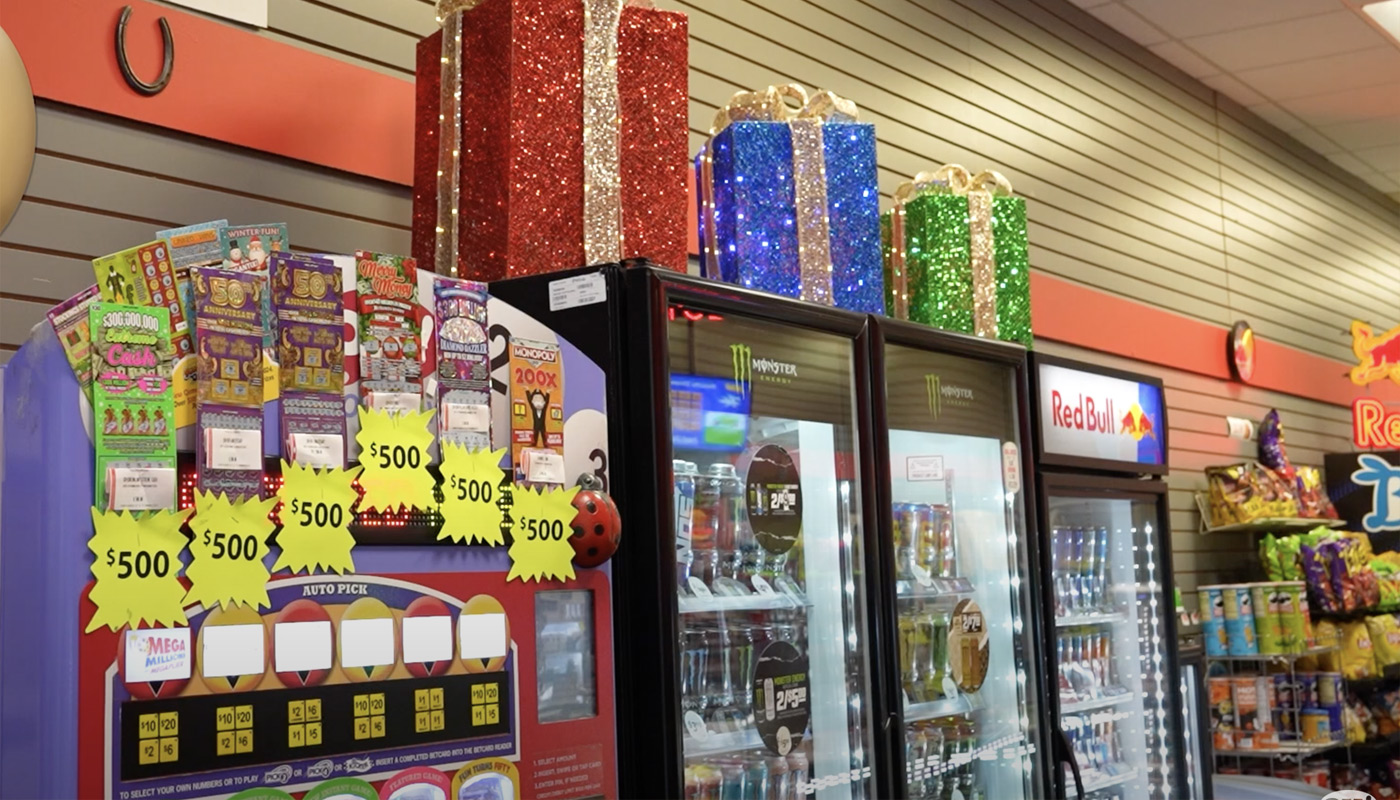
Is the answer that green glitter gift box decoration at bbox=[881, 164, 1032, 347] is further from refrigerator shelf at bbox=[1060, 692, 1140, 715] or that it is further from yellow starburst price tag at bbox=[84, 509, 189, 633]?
yellow starburst price tag at bbox=[84, 509, 189, 633]

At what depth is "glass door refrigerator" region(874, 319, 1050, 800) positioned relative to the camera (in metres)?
3.40

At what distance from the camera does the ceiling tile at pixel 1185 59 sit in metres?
6.87

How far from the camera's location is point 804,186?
3.28 metres

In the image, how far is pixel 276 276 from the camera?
1988 mm

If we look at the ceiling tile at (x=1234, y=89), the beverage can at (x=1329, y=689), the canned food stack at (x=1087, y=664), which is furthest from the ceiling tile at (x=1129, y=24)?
the beverage can at (x=1329, y=689)

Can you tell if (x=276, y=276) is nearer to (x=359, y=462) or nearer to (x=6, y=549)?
(x=359, y=462)

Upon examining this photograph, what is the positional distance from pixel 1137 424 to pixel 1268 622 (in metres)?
2.77

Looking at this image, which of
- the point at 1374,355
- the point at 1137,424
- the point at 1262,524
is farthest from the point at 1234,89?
the point at 1137,424

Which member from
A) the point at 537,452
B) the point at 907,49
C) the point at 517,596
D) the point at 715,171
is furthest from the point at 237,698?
the point at 907,49

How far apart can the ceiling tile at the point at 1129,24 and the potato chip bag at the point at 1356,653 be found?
11.1 feet

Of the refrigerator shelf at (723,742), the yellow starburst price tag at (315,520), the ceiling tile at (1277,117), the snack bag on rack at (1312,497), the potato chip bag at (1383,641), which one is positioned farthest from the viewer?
the ceiling tile at (1277,117)

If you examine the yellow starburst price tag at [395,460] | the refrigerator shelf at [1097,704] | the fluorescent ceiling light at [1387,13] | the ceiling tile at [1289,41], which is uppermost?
the ceiling tile at [1289,41]

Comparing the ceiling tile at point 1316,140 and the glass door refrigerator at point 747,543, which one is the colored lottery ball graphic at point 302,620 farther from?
the ceiling tile at point 1316,140

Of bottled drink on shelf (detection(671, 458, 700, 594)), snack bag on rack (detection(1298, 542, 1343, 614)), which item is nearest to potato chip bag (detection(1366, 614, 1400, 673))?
snack bag on rack (detection(1298, 542, 1343, 614))
